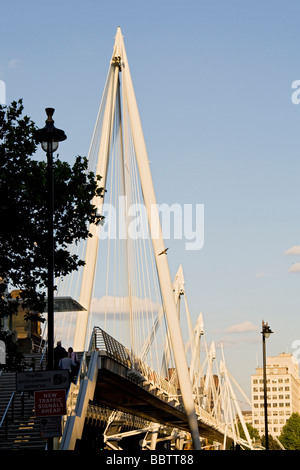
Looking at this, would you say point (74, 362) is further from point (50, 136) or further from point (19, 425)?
point (50, 136)

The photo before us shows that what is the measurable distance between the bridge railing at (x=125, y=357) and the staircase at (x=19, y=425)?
686 cm

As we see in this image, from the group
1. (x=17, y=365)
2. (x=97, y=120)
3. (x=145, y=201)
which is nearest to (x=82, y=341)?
(x=145, y=201)

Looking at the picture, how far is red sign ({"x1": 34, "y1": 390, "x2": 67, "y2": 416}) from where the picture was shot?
15922mm

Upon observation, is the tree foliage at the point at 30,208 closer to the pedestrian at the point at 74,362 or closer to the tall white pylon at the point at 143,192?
the pedestrian at the point at 74,362

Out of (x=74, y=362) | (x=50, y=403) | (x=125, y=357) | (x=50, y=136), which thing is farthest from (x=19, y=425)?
(x=125, y=357)

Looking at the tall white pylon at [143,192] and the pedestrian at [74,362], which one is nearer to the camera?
the pedestrian at [74,362]

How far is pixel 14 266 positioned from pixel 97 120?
17115 mm

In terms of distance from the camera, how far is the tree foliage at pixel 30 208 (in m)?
22.5

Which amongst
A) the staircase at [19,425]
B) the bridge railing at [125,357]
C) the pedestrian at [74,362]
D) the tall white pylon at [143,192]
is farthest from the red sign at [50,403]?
the tall white pylon at [143,192]

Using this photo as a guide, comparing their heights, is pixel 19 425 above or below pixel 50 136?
below

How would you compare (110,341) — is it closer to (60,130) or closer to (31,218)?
(31,218)

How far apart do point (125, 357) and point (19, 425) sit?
1556 centimetres

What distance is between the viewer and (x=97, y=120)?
39.2 metres

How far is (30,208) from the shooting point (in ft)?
75.6
